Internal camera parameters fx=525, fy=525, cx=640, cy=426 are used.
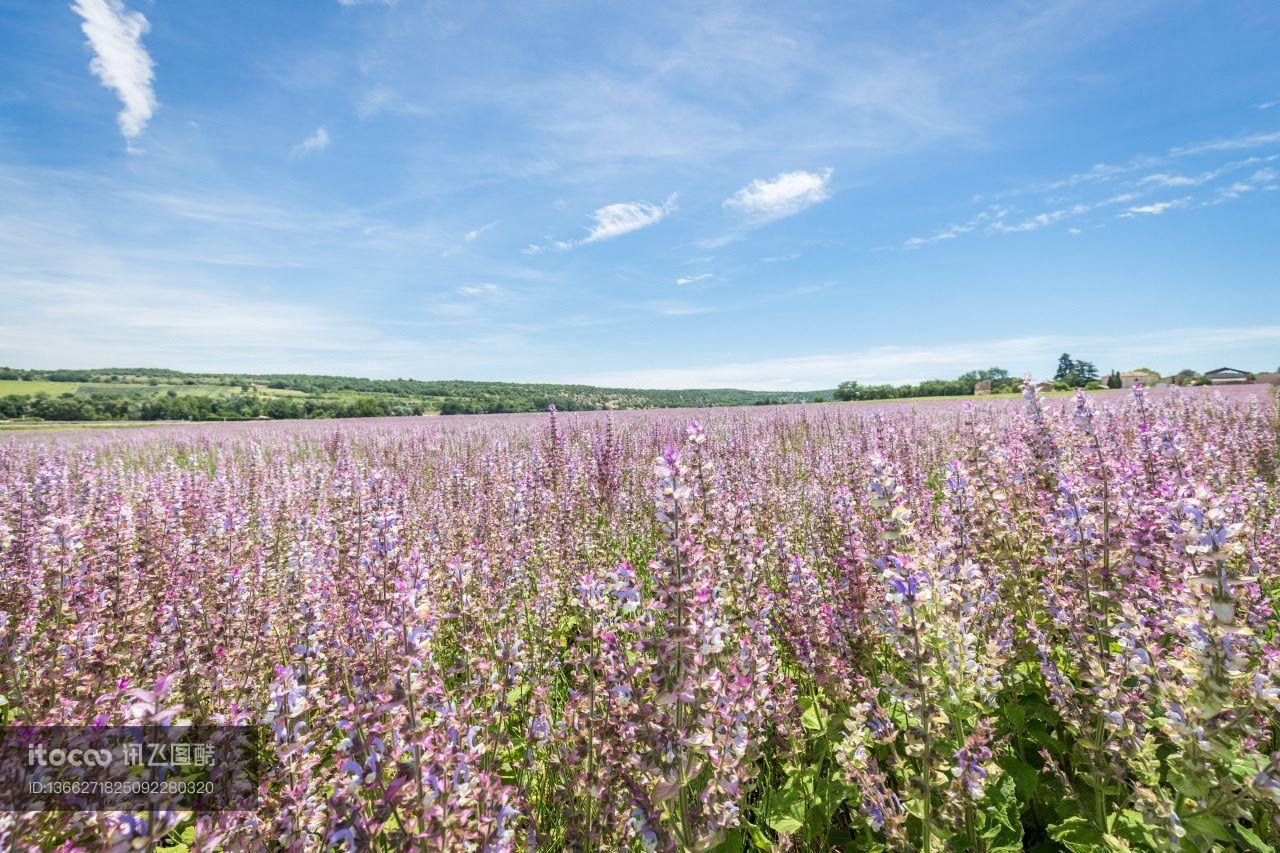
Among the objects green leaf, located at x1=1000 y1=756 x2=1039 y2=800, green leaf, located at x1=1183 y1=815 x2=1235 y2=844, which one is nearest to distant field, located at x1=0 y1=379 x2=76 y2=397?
green leaf, located at x1=1000 y1=756 x2=1039 y2=800

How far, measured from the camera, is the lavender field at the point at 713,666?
2090 mm

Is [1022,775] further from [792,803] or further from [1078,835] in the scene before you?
[792,803]

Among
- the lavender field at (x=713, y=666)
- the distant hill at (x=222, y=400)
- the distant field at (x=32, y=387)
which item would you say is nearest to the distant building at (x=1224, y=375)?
the distant hill at (x=222, y=400)

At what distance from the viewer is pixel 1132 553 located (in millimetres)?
3533

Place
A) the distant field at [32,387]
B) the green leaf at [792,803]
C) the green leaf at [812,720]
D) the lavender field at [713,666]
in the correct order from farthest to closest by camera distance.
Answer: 1. the distant field at [32,387]
2. the green leaf at [812,720]
3. the green leaf at [792,803]
4. the lavender field at [713,666]

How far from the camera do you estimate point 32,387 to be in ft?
191

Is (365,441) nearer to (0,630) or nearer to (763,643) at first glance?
(0,630)

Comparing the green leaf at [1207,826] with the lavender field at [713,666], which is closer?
the green leaf at [1207,826]

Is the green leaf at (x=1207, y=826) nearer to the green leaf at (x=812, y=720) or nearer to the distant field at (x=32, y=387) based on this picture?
the green leaf at (x=812, y=720)

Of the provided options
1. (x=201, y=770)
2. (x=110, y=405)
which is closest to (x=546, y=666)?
(x=201, y=770)

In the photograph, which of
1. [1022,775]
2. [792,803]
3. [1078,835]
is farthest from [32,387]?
[1078,835]

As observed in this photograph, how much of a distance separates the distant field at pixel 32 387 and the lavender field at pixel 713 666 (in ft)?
241

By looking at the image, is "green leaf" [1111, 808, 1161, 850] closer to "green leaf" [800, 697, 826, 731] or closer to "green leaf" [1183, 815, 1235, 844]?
"green leaf" [1183, 815, 1235, 844]

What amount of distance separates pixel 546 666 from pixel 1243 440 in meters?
13.8
